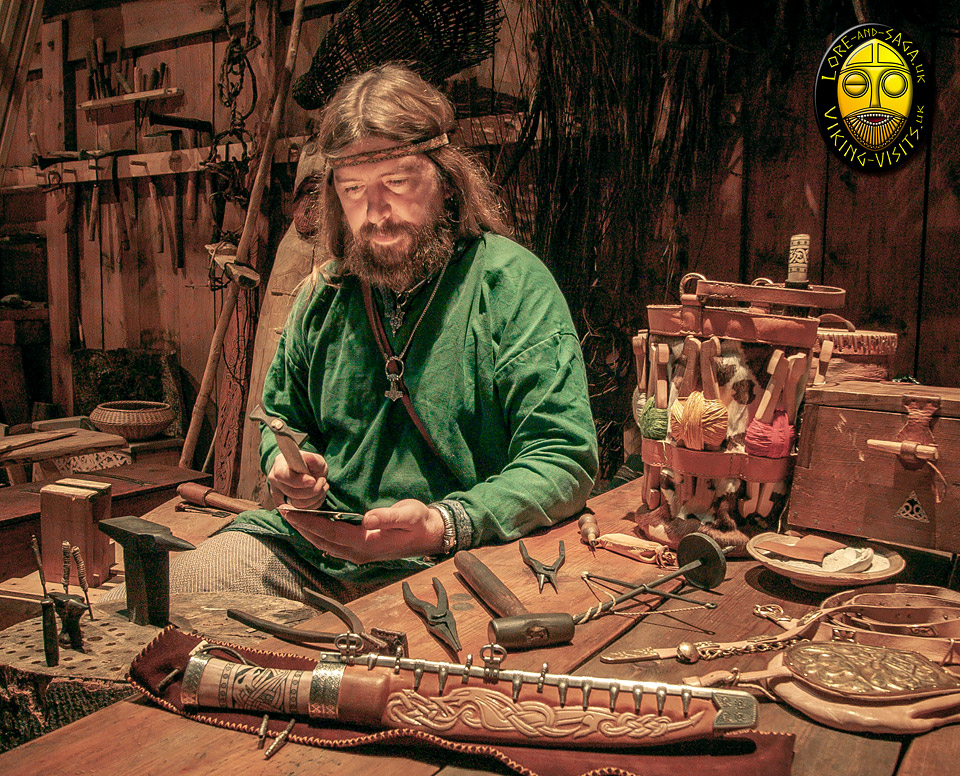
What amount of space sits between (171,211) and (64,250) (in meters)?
1.23

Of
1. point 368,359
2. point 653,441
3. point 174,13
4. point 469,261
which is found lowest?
point 653,441

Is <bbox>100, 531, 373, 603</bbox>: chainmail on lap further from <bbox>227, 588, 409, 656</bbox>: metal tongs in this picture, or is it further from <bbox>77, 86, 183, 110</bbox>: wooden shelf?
<bbox>77, 86, 183, 110</bbox>: wooden shelf

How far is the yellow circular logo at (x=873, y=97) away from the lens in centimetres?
213

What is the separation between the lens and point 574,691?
3.17 feet

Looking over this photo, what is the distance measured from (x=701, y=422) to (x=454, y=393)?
681mm

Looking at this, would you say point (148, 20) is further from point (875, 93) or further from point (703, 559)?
point (703, 559)

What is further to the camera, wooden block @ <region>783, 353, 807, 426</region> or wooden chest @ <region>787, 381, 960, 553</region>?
wooden block @ <region>783, 353, 807, 426</region>

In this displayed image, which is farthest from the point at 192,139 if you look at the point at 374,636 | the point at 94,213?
the point at 374,636

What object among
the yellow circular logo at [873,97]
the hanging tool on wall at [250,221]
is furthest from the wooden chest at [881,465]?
the hanging tool on wall at [250,221]

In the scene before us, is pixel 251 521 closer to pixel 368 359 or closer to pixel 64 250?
pixel 368 359

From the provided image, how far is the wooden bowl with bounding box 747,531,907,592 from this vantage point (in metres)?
1.34

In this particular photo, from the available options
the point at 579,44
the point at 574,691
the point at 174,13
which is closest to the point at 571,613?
the point at 574,691

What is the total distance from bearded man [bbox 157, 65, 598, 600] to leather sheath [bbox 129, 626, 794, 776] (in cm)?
76

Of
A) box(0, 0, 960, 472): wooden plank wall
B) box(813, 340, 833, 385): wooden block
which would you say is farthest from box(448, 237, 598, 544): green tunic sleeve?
box(0, 0, 960, 472): wooden plank wall
